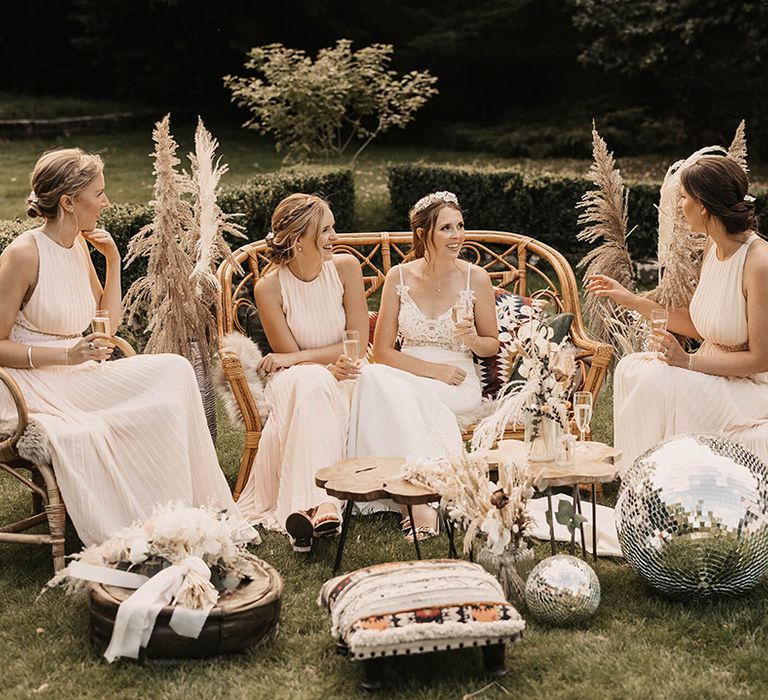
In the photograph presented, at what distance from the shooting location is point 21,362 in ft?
15.3

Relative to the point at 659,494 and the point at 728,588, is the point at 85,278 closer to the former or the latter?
the point at 659,494

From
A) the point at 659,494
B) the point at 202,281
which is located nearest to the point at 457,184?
the point at 202,281

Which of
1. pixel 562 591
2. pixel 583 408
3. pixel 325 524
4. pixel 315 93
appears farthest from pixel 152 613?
pixel 315 93

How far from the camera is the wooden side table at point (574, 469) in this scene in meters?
4.12

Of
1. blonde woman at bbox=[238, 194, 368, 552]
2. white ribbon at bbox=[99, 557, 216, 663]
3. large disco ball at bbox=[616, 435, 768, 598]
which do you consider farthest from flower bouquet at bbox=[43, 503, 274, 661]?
large disco ball at bbox=[616, 435, 768, 598]

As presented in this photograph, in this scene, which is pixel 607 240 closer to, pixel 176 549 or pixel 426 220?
pixel 426 220

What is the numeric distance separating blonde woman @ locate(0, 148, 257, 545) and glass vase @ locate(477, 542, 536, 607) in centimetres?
121

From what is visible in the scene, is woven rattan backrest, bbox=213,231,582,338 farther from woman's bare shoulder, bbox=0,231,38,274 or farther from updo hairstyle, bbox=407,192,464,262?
woman's bare shoulder, bbox=0,231,38,274

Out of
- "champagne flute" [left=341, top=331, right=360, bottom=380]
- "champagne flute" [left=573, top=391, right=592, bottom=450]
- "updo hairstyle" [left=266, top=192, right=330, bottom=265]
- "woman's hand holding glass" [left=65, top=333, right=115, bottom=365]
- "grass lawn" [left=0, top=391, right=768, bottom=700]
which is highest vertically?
"updo hairstyle" [left=266, top=192, right=330, bottom=265]

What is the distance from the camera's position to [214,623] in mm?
3668

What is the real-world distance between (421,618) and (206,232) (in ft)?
9.36

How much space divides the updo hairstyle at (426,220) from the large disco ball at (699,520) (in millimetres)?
1932

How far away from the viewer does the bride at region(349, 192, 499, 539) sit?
202 inches

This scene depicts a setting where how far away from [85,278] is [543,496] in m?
2.47
